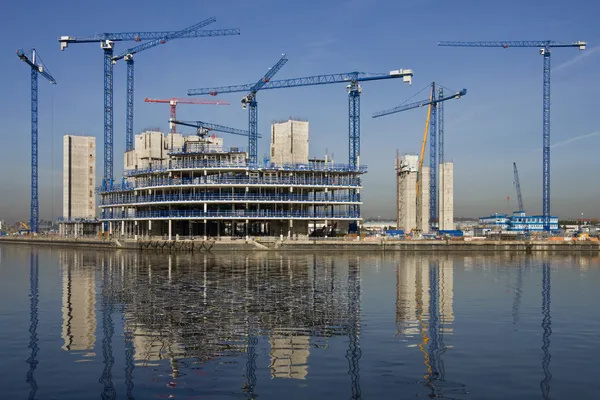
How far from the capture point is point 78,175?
17375cm

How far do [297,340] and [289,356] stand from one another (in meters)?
2.61

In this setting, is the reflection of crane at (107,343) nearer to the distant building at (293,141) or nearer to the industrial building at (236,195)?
the industrial building at (236,195)

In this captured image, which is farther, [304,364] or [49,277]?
[49,277]

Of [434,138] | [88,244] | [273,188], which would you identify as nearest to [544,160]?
[434,138]

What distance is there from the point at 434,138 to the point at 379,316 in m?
143

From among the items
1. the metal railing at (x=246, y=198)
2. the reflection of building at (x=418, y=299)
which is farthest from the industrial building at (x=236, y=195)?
the reflection of building at (x=418, y=299)

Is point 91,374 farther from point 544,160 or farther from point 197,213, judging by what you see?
point 544,160

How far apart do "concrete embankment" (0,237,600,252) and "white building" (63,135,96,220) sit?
72705 millimetres

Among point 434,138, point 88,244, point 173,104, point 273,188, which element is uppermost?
point 173,104

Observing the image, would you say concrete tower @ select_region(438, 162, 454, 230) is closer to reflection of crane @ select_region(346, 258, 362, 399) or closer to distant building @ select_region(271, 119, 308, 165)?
distant building @ select_region(271, 119, 308, 165)

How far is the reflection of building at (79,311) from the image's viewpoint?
78.5 feet

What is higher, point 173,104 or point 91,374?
point 173,104

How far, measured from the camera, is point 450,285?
45000mm

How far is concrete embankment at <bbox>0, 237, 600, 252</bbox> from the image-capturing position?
92.2 metres
